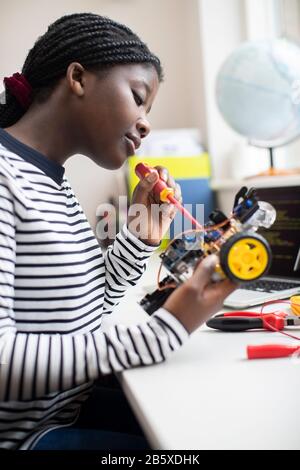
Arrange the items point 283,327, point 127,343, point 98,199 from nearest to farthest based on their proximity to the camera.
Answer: point 127,343
point 283,327
point 98,199

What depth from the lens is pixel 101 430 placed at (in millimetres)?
656

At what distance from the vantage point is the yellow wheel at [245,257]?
486 millimetres

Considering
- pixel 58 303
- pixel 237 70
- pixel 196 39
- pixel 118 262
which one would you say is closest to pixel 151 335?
pixel 58 303

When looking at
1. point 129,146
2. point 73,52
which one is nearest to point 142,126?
point 129,146

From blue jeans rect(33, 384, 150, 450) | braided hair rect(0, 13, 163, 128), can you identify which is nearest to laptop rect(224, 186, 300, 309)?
blue jeans rect(33, 384, 150, 450)

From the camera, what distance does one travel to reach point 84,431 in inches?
23.7

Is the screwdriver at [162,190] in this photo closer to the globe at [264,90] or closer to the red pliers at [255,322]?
the red pliers at [255,322]

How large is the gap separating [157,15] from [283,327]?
5.20ft

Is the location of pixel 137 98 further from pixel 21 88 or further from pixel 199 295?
pixel 199 295

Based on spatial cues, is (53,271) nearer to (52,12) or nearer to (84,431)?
(84,431)

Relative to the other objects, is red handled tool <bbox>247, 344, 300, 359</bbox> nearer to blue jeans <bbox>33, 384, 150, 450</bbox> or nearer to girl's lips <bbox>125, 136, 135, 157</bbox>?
blue jeans <bbox>33, 384, 150, 450</bbox>

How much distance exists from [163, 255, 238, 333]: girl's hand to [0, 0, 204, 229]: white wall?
1272 millimetres

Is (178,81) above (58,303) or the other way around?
above

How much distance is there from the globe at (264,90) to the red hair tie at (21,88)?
0.83 metres
